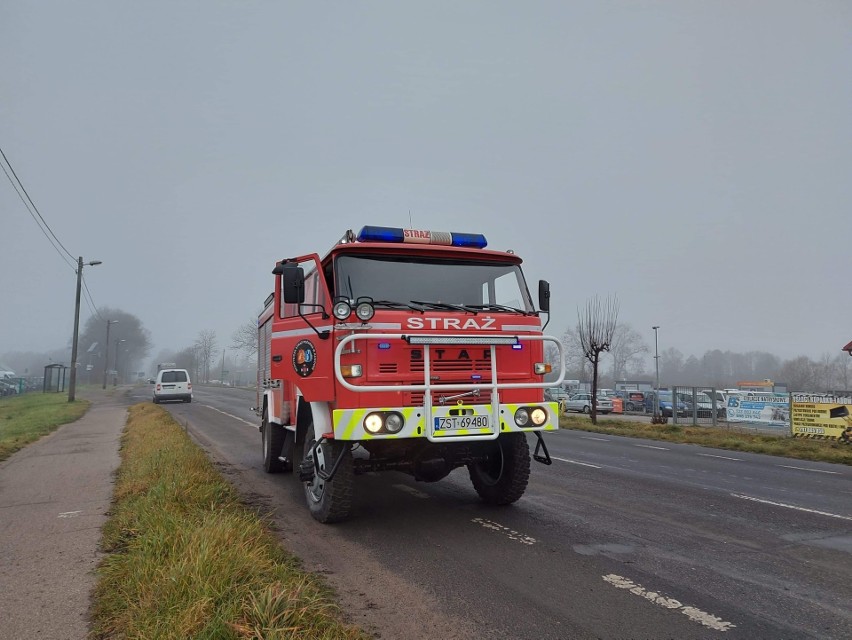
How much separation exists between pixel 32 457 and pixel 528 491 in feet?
30.1

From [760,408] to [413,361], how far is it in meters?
19.6

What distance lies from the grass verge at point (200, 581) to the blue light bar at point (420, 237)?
291 cm

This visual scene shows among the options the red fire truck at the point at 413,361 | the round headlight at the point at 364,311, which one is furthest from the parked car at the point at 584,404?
the round headlight at the point at 364,311

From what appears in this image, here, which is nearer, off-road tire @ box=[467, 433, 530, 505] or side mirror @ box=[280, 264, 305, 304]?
side mirror @ box=[280, 264, 305, 304]

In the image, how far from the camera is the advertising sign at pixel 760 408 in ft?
64.8

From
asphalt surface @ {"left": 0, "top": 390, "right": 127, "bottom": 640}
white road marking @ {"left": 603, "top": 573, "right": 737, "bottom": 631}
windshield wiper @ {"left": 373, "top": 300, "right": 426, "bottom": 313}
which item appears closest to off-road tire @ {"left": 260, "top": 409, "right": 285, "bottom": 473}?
asphalt surface @ {"left": 0, "top": 390, "right": 127, "bottom": 640}

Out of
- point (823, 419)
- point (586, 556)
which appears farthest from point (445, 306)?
point (823, 419)

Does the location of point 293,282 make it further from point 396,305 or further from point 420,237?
point 420,237

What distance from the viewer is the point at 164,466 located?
7.50 metres

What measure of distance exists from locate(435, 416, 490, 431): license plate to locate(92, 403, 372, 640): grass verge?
67.1 inches

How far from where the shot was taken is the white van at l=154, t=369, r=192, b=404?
1266 inches

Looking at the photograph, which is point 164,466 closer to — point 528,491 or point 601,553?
point 528,491

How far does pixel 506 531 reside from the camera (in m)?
5.62

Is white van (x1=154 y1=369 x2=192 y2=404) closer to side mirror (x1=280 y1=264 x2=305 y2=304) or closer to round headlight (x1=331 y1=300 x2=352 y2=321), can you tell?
side mirror (x1=280 y1=264 x2=305 y2=304)
